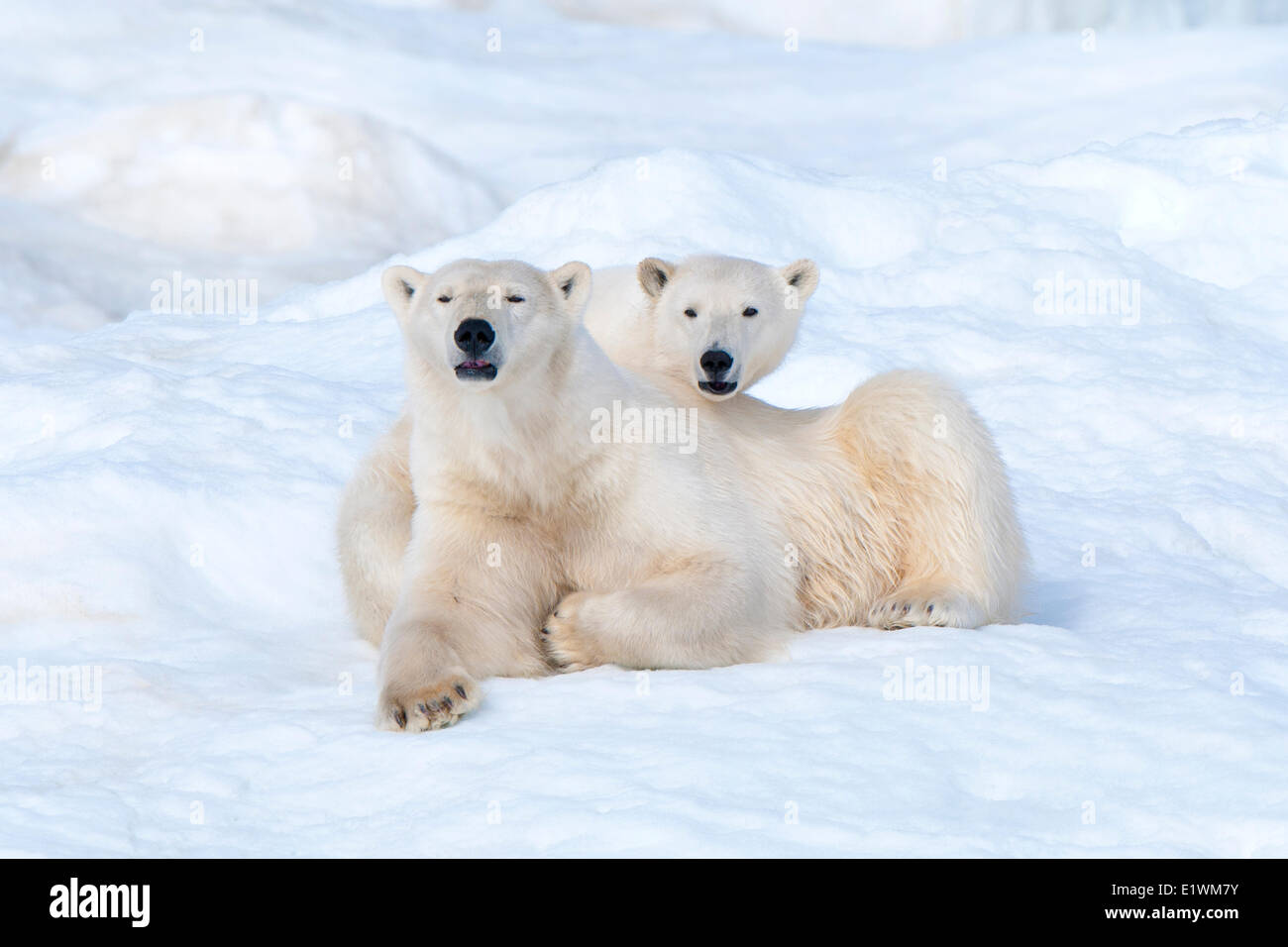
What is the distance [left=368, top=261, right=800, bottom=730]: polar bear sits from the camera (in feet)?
12.4

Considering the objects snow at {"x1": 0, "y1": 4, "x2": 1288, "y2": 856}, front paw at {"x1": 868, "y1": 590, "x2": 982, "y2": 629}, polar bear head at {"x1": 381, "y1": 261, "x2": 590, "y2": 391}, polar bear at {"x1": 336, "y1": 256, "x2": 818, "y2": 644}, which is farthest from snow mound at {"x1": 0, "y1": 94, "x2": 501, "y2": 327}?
front paw at {"x1": 868, "y1": 590, "x2": 982, "y2": 629}

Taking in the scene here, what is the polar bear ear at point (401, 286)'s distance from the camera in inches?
157

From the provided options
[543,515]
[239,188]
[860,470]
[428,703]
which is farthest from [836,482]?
[239,188]

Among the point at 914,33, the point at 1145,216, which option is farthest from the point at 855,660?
the point at 914,33

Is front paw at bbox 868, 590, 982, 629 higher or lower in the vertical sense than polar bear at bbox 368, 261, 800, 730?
lower

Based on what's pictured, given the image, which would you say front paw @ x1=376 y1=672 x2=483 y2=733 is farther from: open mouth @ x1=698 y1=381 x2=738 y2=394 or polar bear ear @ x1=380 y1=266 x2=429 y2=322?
open mouth @ x1=698 y1=381 x2=738 y2=394

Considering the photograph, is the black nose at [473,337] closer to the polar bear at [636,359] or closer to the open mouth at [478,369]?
the open mouth at [478,369]

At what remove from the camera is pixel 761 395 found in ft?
22.0

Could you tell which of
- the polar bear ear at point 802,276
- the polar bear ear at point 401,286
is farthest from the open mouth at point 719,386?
the polar bear ear at point 401,286

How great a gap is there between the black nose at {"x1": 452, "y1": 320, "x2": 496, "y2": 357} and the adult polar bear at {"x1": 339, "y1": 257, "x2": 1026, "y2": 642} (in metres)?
0.90

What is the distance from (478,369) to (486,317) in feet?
0.42

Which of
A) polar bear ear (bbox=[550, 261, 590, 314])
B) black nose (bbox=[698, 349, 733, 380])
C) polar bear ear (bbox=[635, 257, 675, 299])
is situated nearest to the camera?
polar bear ear (bbox=[550, 261, 590, 314])

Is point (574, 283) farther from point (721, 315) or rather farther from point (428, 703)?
point (428, 703)

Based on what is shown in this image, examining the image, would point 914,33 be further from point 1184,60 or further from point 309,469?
point 309,469
